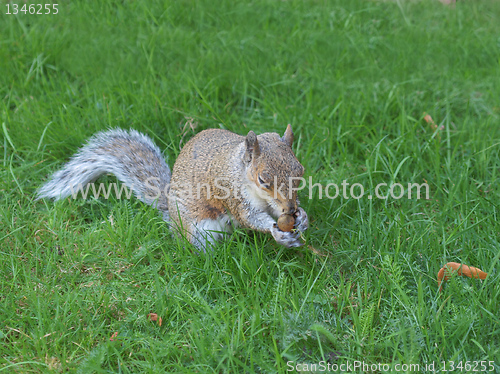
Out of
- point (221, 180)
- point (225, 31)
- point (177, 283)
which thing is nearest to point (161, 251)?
point (177, 283)

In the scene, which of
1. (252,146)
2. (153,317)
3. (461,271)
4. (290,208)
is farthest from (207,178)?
(461,271)

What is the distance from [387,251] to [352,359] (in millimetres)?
508

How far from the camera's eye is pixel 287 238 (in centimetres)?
173

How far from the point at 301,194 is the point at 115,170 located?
836 millimetres

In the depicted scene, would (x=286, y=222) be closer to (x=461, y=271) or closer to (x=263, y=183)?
(x=263, y=183)

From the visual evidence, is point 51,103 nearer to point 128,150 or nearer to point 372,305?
point 128,150

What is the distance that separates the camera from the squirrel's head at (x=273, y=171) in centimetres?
158

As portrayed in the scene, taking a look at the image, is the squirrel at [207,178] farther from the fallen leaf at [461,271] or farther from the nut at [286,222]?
the fallen leaf at [461,271]

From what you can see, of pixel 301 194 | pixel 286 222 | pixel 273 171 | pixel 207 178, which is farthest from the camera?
pixel 301 194

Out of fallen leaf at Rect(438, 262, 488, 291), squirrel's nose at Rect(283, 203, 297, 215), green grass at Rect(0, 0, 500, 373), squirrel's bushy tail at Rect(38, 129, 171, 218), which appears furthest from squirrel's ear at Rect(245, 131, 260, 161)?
fallen leaf at Rect(438, 262, 488, 291)

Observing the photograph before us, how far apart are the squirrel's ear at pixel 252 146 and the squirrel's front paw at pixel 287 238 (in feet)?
0.98

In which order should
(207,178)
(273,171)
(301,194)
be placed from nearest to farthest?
(273,171)
(207,178)
(301,194)

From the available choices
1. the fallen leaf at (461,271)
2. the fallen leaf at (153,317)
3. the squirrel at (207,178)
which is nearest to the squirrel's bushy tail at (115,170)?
the squirrel at (207,178)

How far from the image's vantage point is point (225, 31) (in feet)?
10.7
